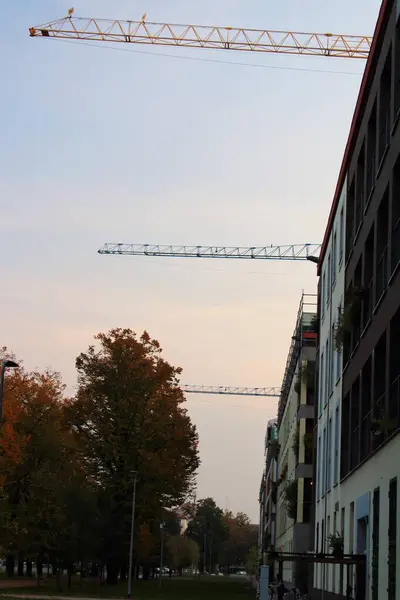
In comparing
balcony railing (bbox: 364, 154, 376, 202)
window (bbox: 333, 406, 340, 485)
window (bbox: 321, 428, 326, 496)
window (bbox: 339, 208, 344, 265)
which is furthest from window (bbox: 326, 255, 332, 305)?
balcony railing (bbox: 364, 154, 376, 202)

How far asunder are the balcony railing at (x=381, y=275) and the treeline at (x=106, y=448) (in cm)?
3542

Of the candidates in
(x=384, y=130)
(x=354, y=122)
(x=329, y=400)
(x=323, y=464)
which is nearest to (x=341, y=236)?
(x=329, y=400)

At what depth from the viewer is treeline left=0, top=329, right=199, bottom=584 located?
63.3 m

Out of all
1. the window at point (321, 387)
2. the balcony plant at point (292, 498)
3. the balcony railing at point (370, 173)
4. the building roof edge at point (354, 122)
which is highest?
the building roof edge at point (354, 122)

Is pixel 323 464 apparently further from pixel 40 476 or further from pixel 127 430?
pixel 40 476

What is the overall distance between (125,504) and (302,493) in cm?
1126

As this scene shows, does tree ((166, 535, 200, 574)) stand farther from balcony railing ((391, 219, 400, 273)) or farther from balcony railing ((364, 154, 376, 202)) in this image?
balcony railing ((391, 219, 400, 273))

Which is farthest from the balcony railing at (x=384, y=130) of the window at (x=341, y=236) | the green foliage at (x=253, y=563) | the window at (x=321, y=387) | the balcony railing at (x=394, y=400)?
the green foliage at (x=253, y=563)

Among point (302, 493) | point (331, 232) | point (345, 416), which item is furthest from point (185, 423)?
point (345, 416)

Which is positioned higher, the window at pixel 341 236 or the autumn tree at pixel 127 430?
the window at pixel 341 236

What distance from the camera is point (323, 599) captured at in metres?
42.2

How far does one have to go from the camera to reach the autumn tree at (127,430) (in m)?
64.0

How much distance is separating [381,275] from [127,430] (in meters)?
38.4

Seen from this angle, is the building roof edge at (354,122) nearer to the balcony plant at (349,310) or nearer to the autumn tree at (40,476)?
the balcony plant at (349,310)
